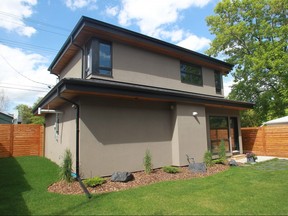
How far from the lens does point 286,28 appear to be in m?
19.5

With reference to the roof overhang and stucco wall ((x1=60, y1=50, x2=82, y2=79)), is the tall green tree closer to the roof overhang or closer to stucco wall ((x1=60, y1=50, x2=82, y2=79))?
the roof overhang

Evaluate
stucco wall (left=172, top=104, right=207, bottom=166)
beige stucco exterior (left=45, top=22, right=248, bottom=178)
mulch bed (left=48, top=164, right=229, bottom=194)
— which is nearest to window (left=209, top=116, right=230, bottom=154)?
beige stucco exterior (left=45, top=22, right=248, bottom=178)

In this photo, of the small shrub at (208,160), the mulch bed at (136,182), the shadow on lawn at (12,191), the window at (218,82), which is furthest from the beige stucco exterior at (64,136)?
the window at (218,82)

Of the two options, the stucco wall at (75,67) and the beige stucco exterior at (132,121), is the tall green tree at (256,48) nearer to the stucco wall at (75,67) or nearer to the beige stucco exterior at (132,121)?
the beige stucco exterior at (132,121)

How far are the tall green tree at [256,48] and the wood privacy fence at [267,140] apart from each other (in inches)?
300

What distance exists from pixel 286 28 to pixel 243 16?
4.23m

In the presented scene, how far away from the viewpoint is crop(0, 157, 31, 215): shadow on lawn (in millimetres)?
4664

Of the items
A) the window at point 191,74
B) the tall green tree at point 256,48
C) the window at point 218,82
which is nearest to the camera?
the window at point 191,74

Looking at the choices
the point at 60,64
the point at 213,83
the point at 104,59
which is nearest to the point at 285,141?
the point at 213,83

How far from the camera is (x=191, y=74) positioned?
12.7m

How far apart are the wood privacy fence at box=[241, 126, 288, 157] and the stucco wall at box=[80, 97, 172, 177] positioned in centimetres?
782

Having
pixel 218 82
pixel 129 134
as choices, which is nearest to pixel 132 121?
pixel 129 134

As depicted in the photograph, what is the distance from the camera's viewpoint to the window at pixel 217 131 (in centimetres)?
1198

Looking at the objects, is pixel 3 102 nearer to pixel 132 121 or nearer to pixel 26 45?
pixel 26 45
